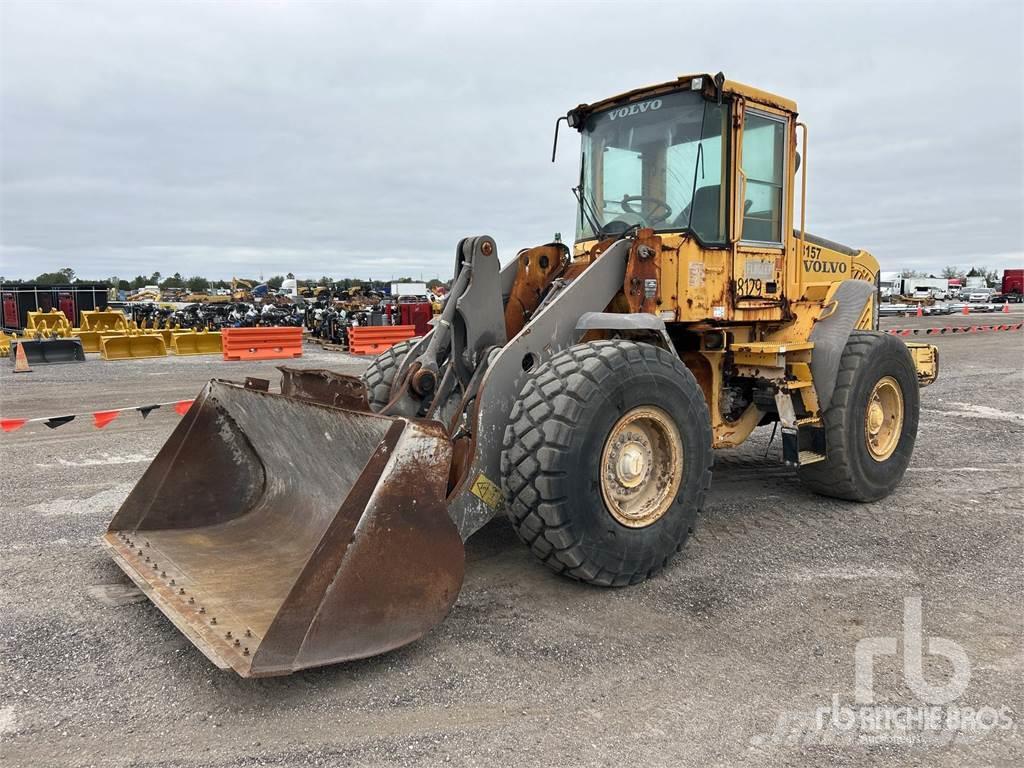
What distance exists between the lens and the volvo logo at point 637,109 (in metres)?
5.16

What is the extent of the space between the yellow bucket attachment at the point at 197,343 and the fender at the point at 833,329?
17.5 meters

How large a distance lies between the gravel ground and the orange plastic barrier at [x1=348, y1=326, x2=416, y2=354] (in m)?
14.1

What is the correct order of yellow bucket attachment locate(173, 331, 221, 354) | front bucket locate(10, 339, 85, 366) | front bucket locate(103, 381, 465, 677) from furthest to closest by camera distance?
yellow bucket attachment locate(173, 331, 221, 354), front bucket locate(10, 339, 85, 366), front bucket locate(103, 381, 465, 677)

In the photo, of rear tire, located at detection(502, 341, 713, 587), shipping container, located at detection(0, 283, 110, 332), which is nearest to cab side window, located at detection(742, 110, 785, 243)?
rear tire, located at detection(502, 341, 713, 587)

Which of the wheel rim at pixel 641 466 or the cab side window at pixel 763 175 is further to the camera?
the cab side window at pixel 763 175

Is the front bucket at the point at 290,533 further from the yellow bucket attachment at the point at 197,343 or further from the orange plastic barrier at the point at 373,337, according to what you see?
the yellow bucket attachment at the point at 197,343

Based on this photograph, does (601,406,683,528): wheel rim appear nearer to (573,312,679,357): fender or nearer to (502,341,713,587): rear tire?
(502,341,713,587): rear tire

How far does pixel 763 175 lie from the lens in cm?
540

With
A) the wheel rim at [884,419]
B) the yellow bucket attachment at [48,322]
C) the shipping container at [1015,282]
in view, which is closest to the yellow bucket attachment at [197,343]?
the yellow bucket attachment at [48,322]

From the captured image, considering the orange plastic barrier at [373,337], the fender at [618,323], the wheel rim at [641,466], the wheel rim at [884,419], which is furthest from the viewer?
the orange plastic barrier at [373,337]

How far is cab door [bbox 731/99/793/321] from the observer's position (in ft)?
16.8

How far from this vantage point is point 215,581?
3805 millimetres

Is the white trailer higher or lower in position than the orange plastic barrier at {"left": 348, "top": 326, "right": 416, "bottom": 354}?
higher

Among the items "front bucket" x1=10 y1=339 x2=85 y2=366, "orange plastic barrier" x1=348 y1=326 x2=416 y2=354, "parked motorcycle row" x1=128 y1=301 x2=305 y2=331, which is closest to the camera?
"front bucket" x1=10 y1=339 x2=85 y2=366
